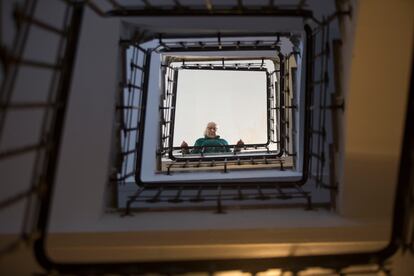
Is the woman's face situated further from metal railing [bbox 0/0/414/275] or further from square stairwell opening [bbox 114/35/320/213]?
metal railing [bbox 0/0/414/275]

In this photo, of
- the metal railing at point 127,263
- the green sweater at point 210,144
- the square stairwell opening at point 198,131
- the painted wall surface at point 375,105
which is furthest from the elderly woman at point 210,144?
the metal railing at point 127,263

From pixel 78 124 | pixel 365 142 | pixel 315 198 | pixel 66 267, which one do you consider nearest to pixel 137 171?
pixel 78 124

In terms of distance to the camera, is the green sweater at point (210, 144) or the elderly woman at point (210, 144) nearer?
the elderly woman at point (210, 144)

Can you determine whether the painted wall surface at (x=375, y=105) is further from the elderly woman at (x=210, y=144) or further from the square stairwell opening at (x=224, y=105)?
the elderly woman at (x=210, y=144)

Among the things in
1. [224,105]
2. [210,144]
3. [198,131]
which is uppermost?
[224,105]

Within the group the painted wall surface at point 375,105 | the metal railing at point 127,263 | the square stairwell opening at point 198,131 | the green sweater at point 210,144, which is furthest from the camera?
the green sweater at point 210,144

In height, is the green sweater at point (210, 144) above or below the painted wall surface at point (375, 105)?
below

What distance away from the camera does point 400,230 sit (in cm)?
159

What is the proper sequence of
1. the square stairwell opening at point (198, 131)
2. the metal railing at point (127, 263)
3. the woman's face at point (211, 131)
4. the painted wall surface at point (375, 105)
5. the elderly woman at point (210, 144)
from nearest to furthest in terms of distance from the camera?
1. the metal railing at point (127, 263)
2. the painted wall surface at point (375, 105)
3. the square stairwell opening at point (198, 131)
4. the elderly woman at point (210, 144)
5. the woman's face at point (211, 131)

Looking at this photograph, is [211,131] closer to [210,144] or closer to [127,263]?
[210,144]

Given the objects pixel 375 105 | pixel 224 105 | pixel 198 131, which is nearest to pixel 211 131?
pixel 198 131

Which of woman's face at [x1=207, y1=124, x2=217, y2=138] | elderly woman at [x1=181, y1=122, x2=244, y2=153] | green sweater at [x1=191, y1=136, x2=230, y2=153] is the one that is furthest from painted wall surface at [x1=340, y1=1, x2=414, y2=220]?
woman's face at [x1=207, y1=124, x2=217, y2=138]

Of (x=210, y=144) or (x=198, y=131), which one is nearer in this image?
(x=210, y=144)

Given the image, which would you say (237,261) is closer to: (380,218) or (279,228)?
(279,228)
